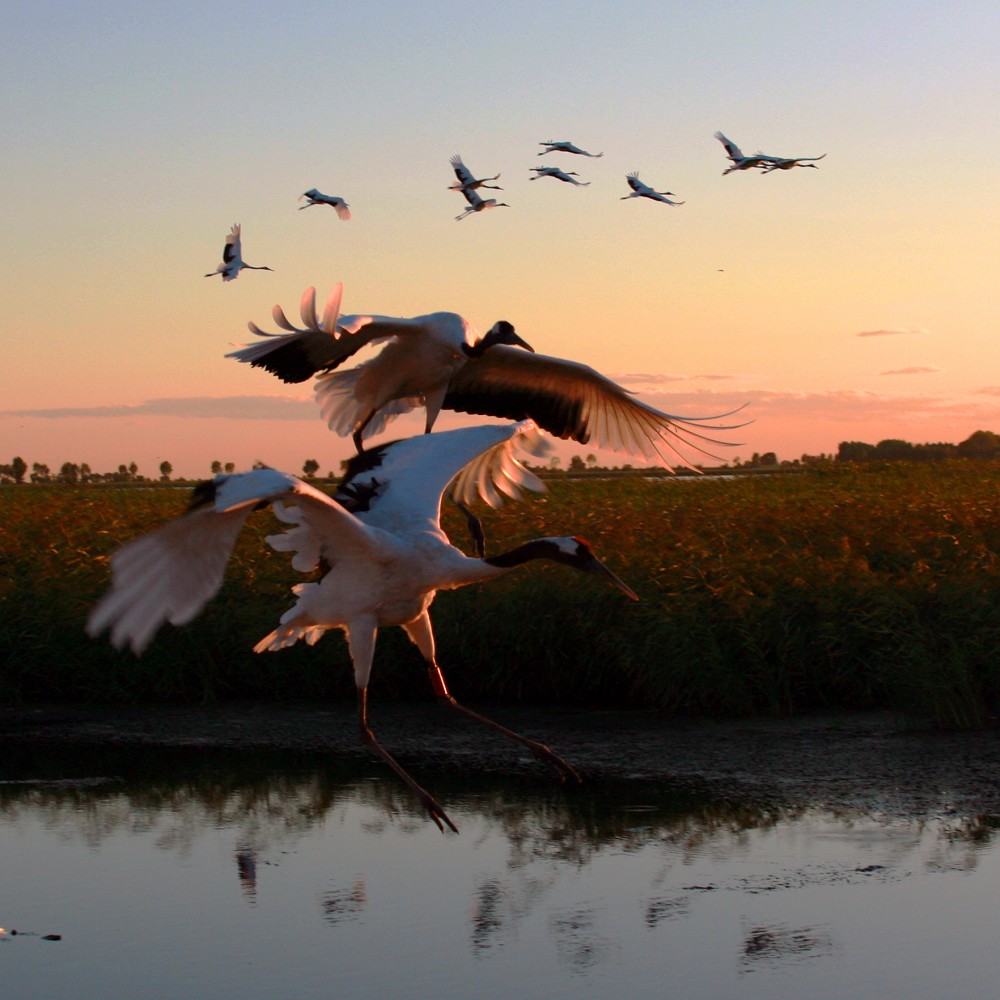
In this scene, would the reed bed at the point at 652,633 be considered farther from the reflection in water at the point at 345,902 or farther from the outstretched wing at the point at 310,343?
the reflection in water at the point at 345,902

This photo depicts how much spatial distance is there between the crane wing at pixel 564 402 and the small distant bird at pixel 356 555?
0.91 metres

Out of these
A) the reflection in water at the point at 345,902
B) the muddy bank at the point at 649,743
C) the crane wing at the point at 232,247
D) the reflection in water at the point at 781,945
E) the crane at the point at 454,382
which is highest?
the crane wing at the point at 232,247

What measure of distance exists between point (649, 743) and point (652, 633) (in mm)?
817

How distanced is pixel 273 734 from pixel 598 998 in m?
3.76

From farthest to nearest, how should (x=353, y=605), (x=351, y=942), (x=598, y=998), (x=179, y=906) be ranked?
(x=353, y=605) < (x=179, y=906) < (x=351, y=942) < (x=598, y=998)

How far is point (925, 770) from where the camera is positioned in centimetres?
641

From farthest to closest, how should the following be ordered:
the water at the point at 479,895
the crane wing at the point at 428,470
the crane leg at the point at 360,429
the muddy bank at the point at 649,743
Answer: the crane leg at the point at 360,429 < the crane wing at the point at 428,470 < the muddy bank at the point at 649,743 < the water at the point at 479,895

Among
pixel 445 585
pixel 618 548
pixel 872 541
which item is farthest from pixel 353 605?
pixel 872 541

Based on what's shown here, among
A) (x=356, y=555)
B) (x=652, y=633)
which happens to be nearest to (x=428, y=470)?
(x=356, y=555)

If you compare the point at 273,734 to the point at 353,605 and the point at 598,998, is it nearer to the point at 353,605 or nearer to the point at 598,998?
the point at 353,605

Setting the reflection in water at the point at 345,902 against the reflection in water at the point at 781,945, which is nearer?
the reflection in water at the point at 781,945

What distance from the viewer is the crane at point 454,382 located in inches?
304

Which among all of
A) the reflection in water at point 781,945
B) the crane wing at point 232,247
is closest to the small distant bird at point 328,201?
the crane wing at point 232,247

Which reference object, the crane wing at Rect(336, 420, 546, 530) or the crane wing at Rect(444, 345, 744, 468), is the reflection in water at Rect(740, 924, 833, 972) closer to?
the crane wing at Rect(336, 420, 546, 530)
